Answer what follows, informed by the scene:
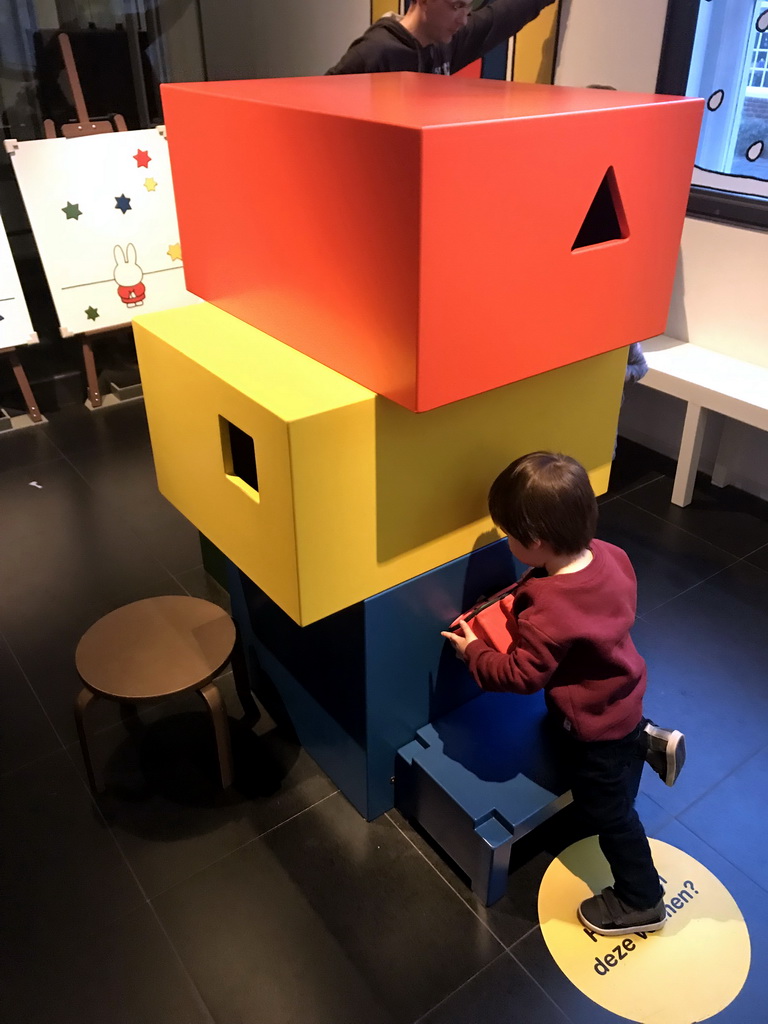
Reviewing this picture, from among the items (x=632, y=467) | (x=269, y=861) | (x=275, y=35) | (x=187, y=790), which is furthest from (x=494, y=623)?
(x=275, y=35)

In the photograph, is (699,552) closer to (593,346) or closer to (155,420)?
(593,346)

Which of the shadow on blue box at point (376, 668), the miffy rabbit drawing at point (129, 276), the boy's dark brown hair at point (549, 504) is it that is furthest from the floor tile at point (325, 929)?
the miffy rabbit drawing at point (129, 276)

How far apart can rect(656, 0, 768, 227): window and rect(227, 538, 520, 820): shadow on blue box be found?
1.83m

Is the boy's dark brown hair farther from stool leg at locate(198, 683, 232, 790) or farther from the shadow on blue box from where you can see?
stool leg at locate(198, 683, 232, 790)

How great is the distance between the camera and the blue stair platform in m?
1.47

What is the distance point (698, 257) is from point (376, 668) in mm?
2125

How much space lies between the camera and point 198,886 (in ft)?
5.27

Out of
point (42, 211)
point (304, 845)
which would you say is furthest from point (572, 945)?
point (42, 211)

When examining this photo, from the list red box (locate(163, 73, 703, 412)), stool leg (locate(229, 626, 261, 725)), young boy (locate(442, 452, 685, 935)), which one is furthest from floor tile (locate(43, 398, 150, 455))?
young boy (locate(442, 452, 685, 935))

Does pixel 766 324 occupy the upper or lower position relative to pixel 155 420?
lower

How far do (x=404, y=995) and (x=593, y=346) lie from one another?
1133mm

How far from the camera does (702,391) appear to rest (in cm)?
267

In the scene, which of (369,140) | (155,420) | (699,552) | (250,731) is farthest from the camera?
(699,552)

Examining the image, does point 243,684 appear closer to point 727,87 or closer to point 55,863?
point 55,863
